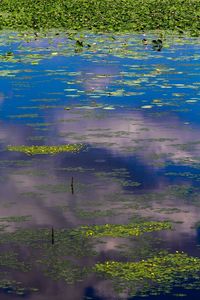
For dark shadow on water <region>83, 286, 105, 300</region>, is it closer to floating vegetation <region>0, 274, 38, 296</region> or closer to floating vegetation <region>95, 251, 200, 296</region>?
floating vegetation <region>95, 251, 200, 296</region>

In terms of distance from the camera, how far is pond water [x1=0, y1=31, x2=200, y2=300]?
8.01m

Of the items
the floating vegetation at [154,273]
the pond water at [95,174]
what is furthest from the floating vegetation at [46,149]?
the floating vegetation at [154,273]

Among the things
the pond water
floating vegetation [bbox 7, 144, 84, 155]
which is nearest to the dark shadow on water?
the pond water

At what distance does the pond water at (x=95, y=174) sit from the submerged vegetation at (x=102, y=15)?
7544mm

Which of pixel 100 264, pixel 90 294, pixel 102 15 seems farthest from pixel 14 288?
pixel 102 15

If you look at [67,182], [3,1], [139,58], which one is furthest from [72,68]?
[3,1]

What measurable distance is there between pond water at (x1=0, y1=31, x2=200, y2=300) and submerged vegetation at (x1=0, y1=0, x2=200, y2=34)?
24.7 feet

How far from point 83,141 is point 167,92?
4.74 m

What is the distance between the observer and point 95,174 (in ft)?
37.0

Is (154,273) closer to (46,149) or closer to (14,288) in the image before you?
(14,288)

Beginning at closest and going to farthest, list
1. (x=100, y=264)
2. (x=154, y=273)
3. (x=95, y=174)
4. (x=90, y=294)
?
(x=90, y=294)
(x=154, y=273)
(x=100, y=264)
(x=95, y=174)

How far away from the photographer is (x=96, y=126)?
14.3 meters

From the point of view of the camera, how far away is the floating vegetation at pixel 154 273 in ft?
25.2

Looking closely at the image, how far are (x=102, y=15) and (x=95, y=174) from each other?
24.2 metres
